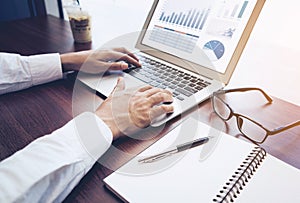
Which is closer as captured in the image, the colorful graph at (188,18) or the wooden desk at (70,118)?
the wooden desk at (70,118)

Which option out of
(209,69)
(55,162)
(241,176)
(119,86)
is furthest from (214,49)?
(55,162)

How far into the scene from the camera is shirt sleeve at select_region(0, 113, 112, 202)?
0.37m

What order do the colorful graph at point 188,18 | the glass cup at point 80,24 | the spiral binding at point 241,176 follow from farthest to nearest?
1. the glass cup at point 80,24
2. the colorful graph at point 188,18
3. the spiral binding at point 241,176

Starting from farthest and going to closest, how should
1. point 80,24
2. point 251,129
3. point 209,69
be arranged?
point 80,24, point 209,69, point 251,129

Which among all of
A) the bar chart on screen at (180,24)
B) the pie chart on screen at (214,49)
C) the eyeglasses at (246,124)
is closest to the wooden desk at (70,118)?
the eyeglasses at (246,124)

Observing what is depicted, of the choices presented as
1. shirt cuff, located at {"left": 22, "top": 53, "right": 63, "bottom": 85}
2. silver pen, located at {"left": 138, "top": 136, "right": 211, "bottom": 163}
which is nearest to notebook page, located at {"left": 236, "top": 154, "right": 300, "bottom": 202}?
silver pen, located at {"left": 138, "top": 136, "right": 211, "bottom": 163}

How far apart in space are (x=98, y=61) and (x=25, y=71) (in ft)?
0.66

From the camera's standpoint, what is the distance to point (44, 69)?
0.70 metres

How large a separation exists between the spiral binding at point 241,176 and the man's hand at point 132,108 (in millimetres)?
193

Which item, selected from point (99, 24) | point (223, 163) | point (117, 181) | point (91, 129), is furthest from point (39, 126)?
point (99, 24)

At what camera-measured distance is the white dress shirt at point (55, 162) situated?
1.23 feet

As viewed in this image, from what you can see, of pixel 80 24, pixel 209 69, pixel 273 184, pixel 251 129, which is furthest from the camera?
pixel 80 24

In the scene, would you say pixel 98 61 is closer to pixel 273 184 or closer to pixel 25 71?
pixel 25 71

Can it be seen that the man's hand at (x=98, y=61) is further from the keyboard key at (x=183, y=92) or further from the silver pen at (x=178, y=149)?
the silver pen at (x=178, y=149)
